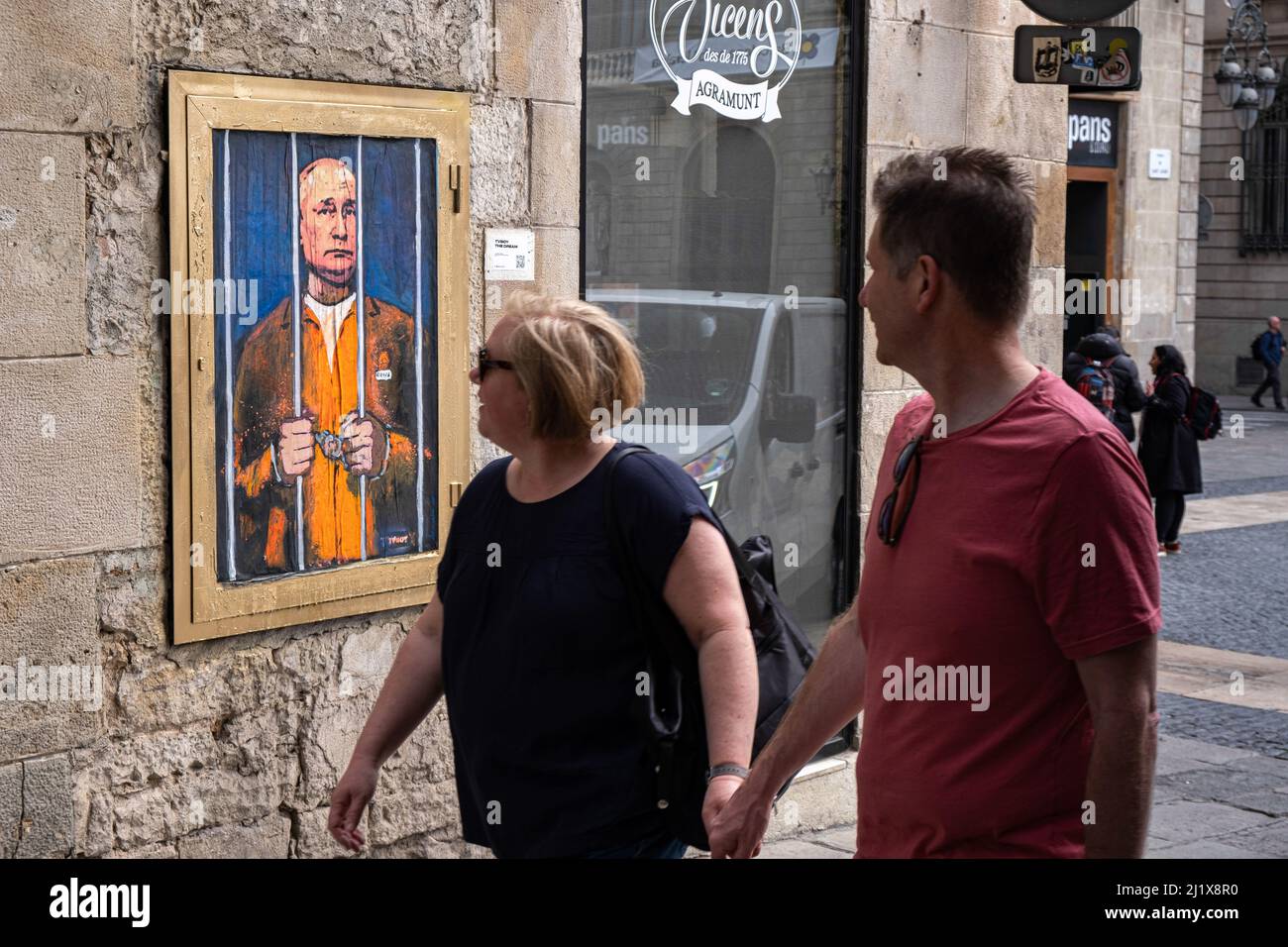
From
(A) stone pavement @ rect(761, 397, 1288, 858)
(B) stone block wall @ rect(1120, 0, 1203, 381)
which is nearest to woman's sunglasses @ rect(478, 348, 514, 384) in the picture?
(A) stone pavement @ rect(761, 397, 1288, 858)

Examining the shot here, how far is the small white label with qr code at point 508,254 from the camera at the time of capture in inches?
207

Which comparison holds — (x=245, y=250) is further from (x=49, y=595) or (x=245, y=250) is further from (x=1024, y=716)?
(x=1024, y=716)

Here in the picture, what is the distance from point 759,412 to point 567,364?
317 centimetres

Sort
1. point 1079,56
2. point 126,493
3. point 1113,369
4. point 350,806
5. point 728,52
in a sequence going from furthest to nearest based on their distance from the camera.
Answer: point 1113,369, point 1079,56, point 728,52, point 126,493, point 350,806

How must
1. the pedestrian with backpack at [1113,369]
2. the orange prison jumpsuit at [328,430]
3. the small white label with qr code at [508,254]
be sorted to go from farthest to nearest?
the pedestrian with backpack at [1113,369], the small white label with qr code at [508,254], the orange prison jumpsuit at [328,430]

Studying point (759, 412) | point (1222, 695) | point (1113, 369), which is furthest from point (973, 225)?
point (1113, 369)

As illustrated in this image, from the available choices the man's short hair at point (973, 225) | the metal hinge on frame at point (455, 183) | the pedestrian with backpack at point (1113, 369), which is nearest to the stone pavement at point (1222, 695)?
the pedestrian with backpack at point (1113, 369)

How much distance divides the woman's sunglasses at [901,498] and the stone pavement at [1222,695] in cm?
330

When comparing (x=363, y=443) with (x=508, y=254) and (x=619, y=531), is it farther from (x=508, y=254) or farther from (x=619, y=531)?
(x=619, y=531)

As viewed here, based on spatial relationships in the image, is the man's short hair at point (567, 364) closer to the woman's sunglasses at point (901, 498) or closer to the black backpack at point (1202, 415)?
the woman's sunglasses at point (901, 498)

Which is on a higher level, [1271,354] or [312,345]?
[312,345]

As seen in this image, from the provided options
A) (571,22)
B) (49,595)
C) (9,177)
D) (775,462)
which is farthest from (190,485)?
(775,462)

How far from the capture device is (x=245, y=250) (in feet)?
15.2

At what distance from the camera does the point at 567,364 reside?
3.13m
